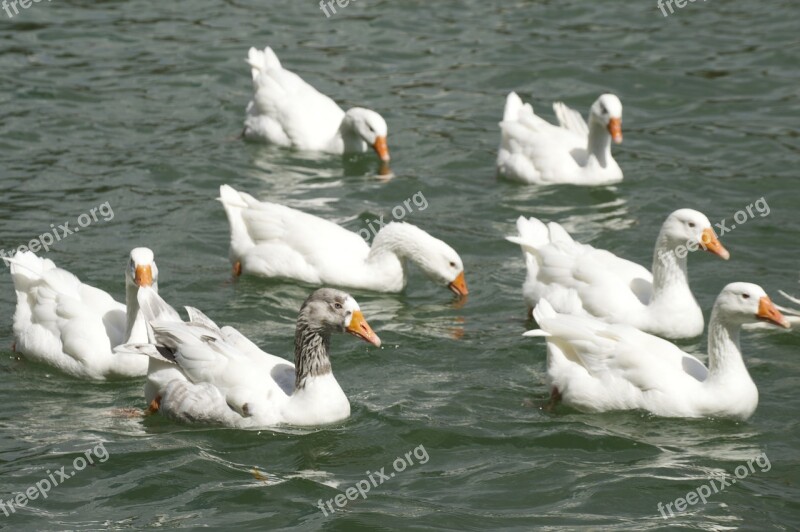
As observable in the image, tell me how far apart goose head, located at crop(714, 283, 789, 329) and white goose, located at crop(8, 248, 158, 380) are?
153 inches

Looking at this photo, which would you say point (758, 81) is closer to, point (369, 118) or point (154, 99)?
point (369, 118)

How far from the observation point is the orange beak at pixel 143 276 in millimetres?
9305

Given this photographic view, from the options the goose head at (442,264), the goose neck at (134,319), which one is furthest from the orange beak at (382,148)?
the goose neck at (134,319)

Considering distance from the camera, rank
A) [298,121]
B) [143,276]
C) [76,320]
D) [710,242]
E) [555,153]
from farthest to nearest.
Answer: [298,121]
[555,153]
[710,242]
[76,320]
[143,276]

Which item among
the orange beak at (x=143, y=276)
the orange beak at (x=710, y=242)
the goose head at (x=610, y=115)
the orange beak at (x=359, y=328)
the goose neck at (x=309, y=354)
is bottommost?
the goose neck at (x=309, y=354)

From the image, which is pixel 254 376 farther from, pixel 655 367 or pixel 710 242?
pixel 710 242

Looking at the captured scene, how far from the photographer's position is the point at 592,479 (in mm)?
8062

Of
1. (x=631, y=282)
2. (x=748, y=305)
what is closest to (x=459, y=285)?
(x=631, y=282)

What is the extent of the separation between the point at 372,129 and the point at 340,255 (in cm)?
295

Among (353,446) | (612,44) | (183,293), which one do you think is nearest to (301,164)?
(183,293)

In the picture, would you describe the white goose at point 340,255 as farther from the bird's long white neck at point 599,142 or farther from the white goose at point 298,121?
the white goose at point 298,121

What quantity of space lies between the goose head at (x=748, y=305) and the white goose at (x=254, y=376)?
2.30m

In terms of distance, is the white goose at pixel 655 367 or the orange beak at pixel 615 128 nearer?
the white goose at pixel 655 367

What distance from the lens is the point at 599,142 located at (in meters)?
13.5
